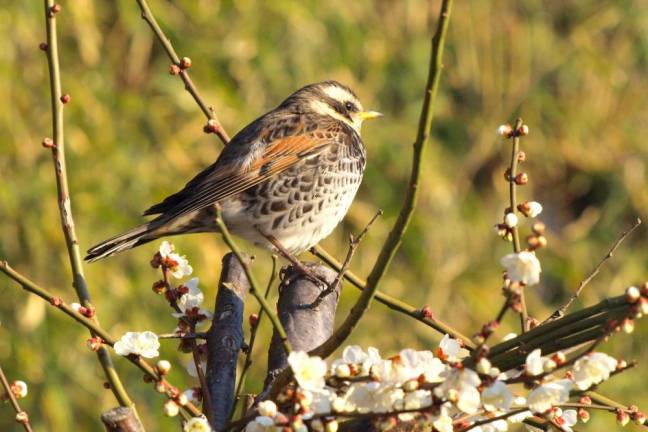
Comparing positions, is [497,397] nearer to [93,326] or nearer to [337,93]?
[93,326]

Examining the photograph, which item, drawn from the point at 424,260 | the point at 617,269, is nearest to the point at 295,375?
the point at 424,260

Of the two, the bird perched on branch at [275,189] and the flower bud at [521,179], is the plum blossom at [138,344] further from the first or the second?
the bird perched on branch at [275,189]

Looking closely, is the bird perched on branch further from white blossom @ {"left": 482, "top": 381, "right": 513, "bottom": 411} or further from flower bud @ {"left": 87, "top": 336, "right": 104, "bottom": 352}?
white blossom @ {"left": 482, "top": 381, "right": 513, "bottom": 411}

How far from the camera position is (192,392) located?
164cm

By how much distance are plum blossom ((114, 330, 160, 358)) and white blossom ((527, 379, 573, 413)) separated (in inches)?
20.2

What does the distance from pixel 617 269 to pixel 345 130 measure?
3549mm

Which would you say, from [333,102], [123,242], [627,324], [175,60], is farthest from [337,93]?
[627,324]

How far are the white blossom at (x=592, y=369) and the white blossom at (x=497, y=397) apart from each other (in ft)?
0.27

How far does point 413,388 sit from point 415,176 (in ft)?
0.79

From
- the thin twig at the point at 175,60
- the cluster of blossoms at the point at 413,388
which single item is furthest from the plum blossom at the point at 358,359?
the thin twig at the point at 175,60

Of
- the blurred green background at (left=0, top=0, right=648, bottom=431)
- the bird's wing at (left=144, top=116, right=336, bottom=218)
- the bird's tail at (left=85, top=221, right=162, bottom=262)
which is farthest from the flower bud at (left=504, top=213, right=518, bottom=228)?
the blurred green background at (left=0, top=0, right=648, bottom=431)

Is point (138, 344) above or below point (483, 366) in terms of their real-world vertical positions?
above

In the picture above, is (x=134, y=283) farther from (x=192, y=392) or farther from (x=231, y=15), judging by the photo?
(x=192, y=392)

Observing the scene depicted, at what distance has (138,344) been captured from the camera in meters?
1.60
